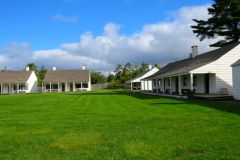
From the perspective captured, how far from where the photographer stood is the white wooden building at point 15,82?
77375mm

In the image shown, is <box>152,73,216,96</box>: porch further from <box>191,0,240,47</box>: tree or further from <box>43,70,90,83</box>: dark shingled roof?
<box>43,70,90,83</box>: dark shingled roof

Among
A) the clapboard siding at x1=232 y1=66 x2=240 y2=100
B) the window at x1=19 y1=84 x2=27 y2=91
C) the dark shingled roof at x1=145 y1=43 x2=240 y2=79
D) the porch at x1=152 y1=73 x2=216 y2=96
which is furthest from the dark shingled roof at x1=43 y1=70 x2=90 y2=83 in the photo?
the clapboard siding at x1=232 y1=66 x2=240 y2=100

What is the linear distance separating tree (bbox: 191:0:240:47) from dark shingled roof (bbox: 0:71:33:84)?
3991cm

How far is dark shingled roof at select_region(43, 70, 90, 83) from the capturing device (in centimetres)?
7869

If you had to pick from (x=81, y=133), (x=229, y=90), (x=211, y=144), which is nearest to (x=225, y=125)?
(x=211, y=144)

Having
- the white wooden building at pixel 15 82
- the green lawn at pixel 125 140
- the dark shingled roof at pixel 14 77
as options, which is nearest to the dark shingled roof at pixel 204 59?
the green lawn at pixel 125 140

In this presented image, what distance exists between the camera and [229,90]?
30.2 meters

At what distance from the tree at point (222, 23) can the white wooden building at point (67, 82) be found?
107ft

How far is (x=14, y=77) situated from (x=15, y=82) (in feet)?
8.13

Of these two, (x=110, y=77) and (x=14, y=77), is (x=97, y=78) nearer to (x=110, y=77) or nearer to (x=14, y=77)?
(x=110, y=77)

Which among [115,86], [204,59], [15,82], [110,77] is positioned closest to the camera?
[204,59]

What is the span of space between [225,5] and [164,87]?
13020mm

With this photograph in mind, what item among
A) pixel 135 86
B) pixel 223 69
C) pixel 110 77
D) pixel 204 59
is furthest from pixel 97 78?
pixel 223 69

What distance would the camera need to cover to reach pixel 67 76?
80.2m
